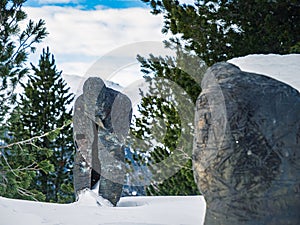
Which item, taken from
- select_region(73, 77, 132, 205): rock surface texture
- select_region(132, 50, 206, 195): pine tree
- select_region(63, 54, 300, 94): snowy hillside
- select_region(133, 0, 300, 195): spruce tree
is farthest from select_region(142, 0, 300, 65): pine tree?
select_region(63, 54, 300, 94): snowy hillside

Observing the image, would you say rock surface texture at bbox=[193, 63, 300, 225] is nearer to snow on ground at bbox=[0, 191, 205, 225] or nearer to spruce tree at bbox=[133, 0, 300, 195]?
snow on ground at bbox=[0, 191, 205, 225]

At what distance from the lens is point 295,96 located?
2604 mm

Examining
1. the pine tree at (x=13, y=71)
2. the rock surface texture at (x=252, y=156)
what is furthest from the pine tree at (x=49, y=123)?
the rock surface texture at (x=252, y=156)

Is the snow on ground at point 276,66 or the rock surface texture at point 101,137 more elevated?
the snow on ground at point 276,66

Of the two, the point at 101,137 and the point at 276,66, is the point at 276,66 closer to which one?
the point at 276,66

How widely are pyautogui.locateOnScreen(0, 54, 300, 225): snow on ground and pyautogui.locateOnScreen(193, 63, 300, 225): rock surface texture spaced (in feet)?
2.72

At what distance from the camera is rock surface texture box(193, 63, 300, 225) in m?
2.46

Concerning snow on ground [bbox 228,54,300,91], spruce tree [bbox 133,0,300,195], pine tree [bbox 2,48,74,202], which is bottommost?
pine tree [bbox 2,48,74,202]

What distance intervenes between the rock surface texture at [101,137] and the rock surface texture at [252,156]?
2401mm

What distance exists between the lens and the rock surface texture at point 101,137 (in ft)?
15.9

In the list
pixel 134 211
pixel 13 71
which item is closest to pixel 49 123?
pixel 13 71

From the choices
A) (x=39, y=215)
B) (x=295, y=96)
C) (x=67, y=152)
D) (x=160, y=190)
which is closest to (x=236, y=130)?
(x=295, y=96)

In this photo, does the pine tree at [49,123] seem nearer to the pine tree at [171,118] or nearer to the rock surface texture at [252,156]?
the pine tree at [171,118]

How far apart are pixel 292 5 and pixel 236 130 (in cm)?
488
